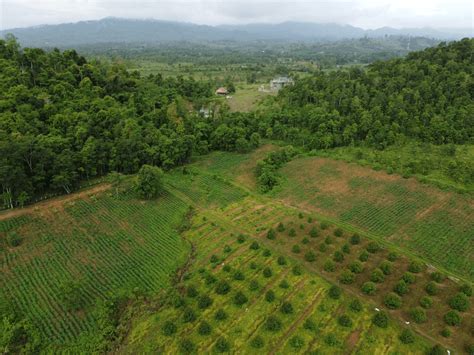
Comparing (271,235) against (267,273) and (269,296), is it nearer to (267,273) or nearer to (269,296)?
(267,273)

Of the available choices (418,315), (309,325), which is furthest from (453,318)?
(309,325)

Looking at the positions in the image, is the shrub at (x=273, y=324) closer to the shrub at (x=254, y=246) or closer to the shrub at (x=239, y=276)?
the shrub at (x=239, y=276)

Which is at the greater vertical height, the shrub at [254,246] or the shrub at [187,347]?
the shrub at [254,246]

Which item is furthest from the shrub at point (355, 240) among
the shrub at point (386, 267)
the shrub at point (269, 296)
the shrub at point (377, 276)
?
the shrub at point (269, 296)

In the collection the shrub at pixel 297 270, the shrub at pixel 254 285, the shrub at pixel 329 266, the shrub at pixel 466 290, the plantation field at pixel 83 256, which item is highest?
the shrub at pixel 466 290

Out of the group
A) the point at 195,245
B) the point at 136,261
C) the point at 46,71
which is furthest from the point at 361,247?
the point at 46,71

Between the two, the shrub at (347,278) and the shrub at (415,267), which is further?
the shrub at (415,267)
